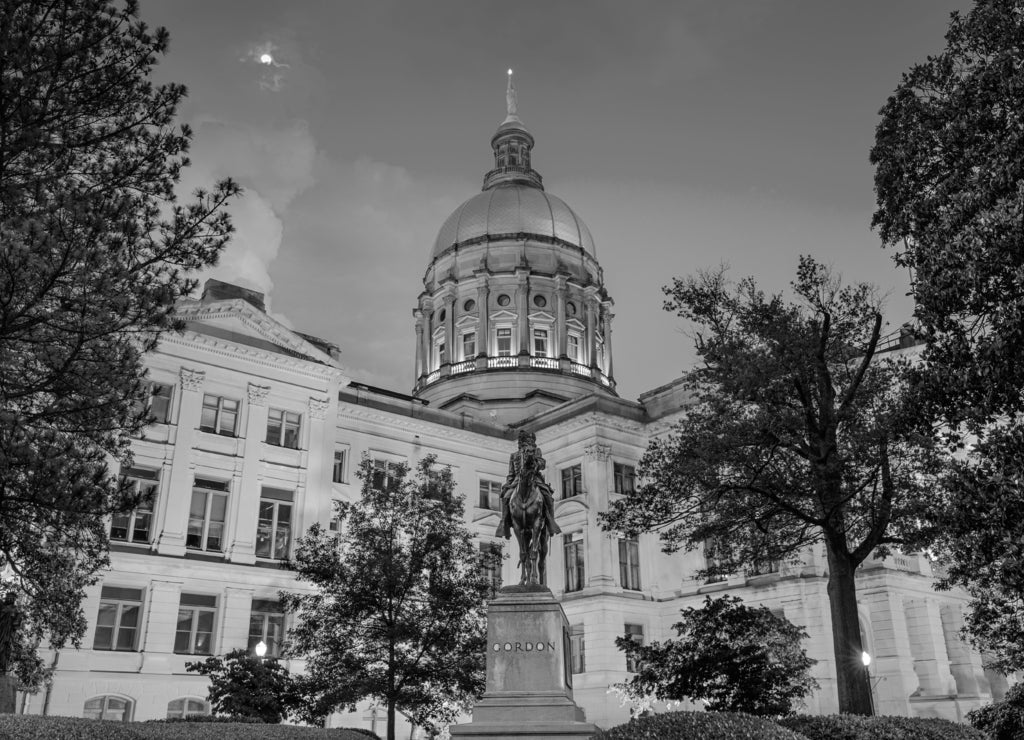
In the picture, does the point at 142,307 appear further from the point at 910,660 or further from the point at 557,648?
the point at 910,660

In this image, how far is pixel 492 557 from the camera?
27.4m

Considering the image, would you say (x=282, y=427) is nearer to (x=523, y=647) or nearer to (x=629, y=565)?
(x=629, y=565)

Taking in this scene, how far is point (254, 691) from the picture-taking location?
2547 cm

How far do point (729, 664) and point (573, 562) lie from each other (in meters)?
26.5

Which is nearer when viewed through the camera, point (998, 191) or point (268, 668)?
point (998, 191)

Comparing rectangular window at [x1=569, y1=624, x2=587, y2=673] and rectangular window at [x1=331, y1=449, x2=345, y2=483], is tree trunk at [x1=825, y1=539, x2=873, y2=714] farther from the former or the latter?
rectangular window at [x1=331, y1=449, x2=345, y2=483]

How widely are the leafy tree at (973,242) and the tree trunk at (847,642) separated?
4.48 metres

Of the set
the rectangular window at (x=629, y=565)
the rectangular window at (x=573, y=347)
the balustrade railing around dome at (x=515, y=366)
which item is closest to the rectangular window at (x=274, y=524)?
the rectangular window at (x=629, y=565)

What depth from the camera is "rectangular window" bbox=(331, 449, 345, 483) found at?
47.2 metres

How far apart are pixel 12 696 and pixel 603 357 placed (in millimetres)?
54877

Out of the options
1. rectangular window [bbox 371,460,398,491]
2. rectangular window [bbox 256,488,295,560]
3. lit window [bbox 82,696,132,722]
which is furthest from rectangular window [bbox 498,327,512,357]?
lit window [bbox 82,696,132,722]

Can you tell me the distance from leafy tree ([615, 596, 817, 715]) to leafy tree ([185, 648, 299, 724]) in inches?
396

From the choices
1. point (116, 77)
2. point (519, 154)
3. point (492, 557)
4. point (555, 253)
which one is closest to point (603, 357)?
point (555, 253)

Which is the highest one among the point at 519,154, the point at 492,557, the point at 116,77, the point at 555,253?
the point at 519,154
